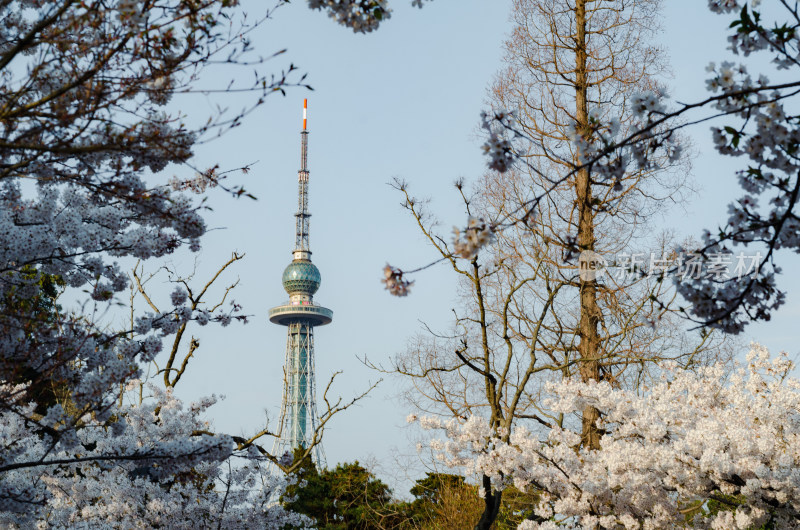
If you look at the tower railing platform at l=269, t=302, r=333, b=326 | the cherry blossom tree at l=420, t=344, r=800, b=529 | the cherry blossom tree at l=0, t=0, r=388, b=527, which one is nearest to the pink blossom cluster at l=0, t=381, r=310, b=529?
the cherry blossom tree at l=0, t=0, r=388, b=527

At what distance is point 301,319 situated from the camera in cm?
8112

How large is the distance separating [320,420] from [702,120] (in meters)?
9.09

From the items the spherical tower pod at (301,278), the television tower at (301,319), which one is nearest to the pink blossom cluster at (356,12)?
the television tower at (301,319)

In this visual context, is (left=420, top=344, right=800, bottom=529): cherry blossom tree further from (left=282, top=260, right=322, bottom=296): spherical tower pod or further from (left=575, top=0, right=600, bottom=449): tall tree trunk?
(left=282, top=260, right=322, bottom=296): spherical tower pod

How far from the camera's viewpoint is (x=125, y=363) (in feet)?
16.6

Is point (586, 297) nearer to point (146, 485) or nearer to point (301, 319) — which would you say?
point (146, 485)

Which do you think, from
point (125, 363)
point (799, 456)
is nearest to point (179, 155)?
point (125, 363)

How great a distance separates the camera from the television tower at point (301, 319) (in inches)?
2940

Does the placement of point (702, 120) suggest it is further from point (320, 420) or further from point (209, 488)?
point (320, 420)

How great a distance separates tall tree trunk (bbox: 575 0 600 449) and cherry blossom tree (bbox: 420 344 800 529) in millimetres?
762

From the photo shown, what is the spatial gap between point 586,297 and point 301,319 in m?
72.8

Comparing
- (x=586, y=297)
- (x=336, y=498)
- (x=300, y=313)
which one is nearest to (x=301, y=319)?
(x=300, y=313)

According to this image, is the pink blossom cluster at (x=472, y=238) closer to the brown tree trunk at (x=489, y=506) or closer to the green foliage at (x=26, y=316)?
the green foliage at (x=26, y=316)

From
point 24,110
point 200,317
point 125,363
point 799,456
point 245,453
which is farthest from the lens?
point 245,453
